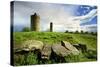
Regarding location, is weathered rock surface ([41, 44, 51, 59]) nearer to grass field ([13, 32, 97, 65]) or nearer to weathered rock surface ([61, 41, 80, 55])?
grass field ([13, 32, 97, 65])

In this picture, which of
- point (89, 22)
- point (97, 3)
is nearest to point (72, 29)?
point (89, 22)

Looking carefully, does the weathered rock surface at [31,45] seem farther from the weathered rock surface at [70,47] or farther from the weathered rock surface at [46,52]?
the weathered rock surface at [70,47]

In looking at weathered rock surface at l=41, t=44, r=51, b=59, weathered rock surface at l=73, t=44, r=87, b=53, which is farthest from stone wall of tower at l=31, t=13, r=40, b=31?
weathered rock surface at l=73, t=44, r=87, b=53

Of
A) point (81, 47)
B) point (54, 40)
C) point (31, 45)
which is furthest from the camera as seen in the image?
point (81, 47)

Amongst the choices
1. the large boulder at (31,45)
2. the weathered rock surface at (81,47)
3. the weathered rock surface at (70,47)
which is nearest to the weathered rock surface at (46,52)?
the large boulder at (31,45)

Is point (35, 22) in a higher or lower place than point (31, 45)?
higher

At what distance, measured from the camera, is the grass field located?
2.15 m

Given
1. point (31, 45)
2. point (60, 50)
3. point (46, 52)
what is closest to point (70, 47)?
point (60, 50)

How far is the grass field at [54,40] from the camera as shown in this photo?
2152 millimetres

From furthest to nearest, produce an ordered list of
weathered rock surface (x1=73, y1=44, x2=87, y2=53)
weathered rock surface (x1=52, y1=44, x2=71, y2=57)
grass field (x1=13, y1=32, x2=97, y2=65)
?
weathered rock surface (x1=73, y1=44, x2=87, y2=53) → weathered rock surface (x1=52, y1=44, x2=71, y2=57) → grass field (x1=13, y1=32, x2=97, y2=65)

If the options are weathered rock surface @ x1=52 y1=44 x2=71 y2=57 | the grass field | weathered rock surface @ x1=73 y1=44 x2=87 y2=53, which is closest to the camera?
the grass field

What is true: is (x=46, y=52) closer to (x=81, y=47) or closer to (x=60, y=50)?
(x=60, y=50)

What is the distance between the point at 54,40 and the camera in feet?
7.56
